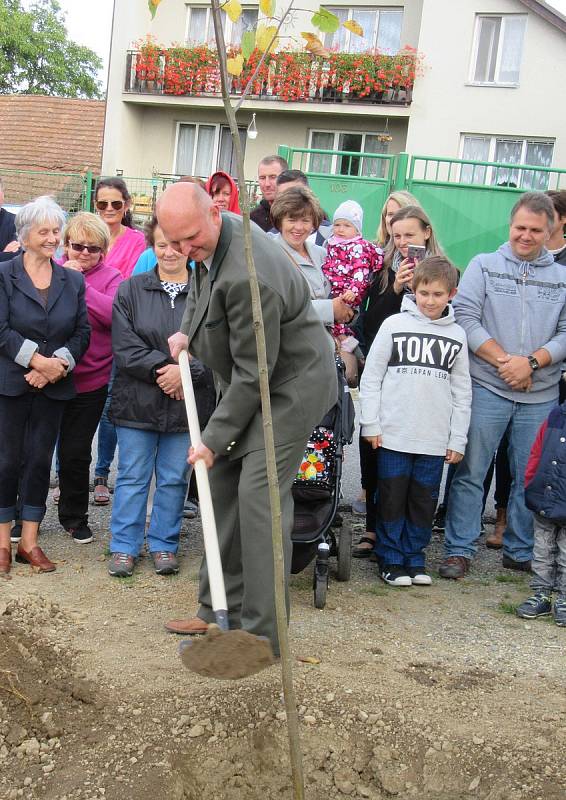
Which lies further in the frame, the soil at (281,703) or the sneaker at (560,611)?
the sneaker at (560,611)

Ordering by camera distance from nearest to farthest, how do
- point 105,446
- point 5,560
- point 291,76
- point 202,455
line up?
point 202,455 < point 5,560 < point 105,446 < point 291,76

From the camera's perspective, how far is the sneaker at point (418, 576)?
5184 millimetres

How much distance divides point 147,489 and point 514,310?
8.22ft

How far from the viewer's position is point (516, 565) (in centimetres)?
562

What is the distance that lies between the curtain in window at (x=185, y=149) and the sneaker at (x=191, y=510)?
20373mm

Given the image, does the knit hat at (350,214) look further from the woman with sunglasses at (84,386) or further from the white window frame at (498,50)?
the white window frame at (498,50)

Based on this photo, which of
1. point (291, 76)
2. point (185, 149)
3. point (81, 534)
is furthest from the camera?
point (185, 149)

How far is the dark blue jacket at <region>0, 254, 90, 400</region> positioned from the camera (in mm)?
4836

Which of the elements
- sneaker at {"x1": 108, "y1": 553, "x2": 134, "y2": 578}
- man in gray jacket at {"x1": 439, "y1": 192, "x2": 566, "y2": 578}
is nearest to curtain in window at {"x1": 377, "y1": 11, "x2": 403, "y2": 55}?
man in gray jacket at {"x1": 439, "y1": 192, "x2": 566, "y2": 578}

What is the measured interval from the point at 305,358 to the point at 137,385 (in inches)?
63.9

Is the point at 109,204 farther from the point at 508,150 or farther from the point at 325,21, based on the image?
the point at 508,150

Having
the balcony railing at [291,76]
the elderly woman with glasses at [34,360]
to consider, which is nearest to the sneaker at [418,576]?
the elderly woman with glasses at [34,360]

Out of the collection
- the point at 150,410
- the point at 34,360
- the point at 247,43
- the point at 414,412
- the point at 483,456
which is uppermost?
the point at 247,43

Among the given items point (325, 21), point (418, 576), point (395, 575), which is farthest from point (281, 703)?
point (325, 21)
